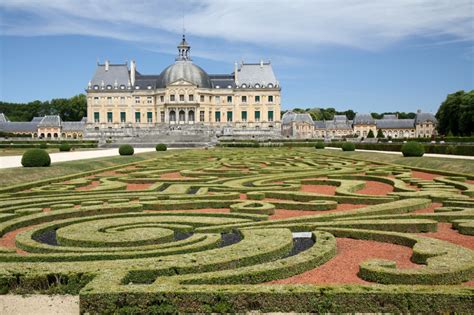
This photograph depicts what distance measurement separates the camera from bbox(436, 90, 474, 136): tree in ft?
200

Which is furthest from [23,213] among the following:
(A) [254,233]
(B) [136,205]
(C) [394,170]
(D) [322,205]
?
(C) [394,170]

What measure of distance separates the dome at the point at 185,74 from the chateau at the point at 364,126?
30692 mm

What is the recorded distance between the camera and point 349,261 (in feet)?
19.8

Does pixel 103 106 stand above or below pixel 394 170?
above

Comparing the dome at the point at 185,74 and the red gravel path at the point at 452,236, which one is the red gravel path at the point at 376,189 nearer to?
the red gravel path at the point at 452,236

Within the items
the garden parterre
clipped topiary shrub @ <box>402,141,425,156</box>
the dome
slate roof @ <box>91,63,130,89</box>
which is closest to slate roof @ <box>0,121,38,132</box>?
slate roof @ <box>91,63,130,89</box>

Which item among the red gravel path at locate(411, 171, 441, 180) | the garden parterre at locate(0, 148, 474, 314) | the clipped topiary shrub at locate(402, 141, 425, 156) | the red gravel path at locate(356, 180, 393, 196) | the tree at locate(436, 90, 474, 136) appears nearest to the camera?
the garden parterre at locate(0, 148, 474, 314)

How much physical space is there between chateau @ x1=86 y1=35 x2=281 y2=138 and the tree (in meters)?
24.9

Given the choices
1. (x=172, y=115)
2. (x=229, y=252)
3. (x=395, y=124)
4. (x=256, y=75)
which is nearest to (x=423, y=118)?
(x=395, y=124)

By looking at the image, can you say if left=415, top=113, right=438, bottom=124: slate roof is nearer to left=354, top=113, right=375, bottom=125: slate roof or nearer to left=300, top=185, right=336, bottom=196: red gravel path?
left=354, top=113, right=375, bottom=125: slate roof

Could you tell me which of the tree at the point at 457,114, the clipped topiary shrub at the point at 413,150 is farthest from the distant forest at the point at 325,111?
the clipped topiary shrub at the point at 413,150

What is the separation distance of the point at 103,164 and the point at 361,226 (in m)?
17.0

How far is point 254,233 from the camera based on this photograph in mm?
6953

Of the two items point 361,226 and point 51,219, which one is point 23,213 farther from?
point 361,226
